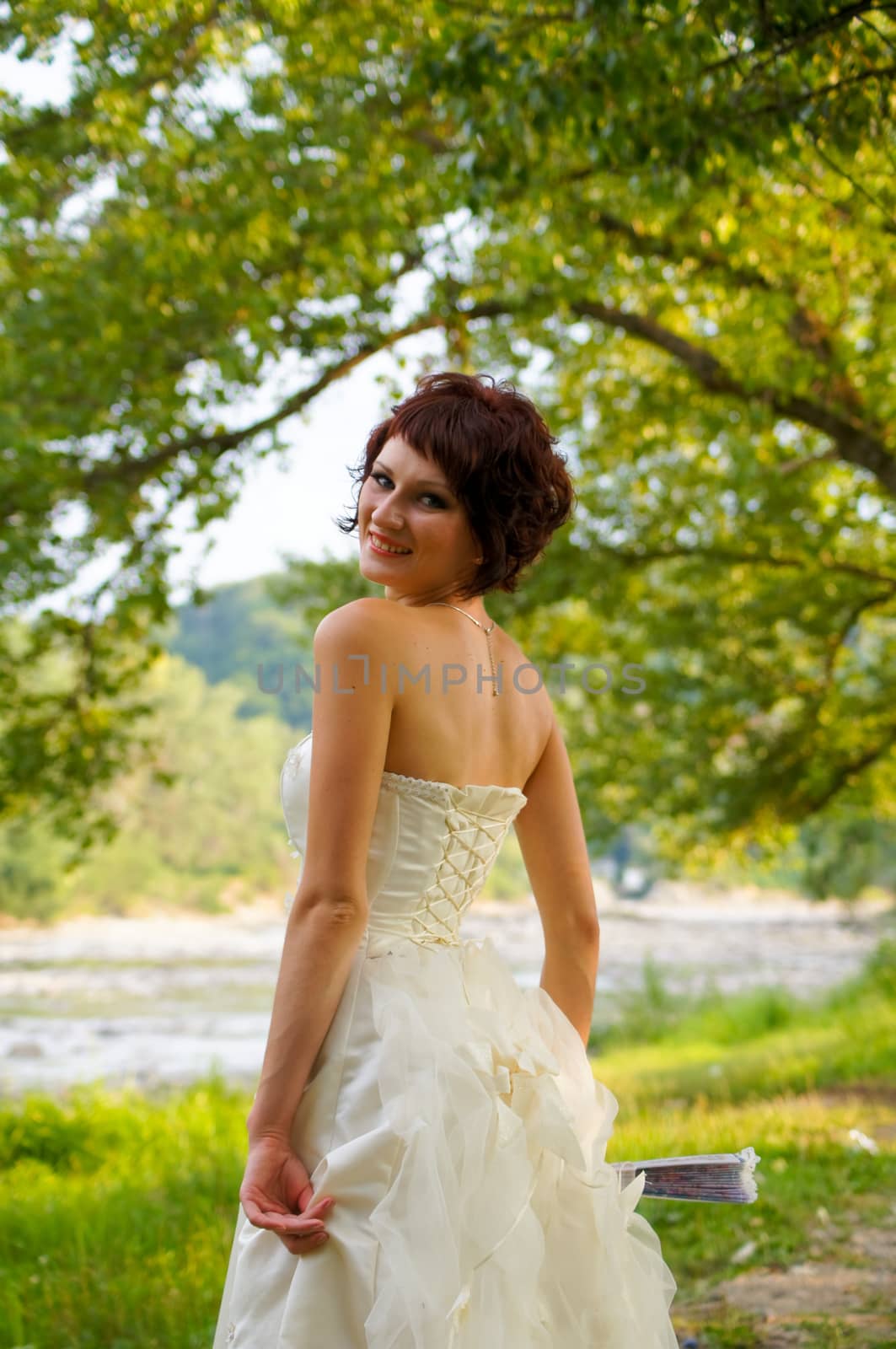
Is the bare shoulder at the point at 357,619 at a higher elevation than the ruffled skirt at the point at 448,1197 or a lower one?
higher

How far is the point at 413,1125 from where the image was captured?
5.80 feet

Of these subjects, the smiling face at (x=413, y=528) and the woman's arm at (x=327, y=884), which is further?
the smiling face at (x=413, y=528)

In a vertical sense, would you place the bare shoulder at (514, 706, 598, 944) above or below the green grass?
above

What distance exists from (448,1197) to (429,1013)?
0.89 ft

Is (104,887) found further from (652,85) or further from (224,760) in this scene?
(652,85)

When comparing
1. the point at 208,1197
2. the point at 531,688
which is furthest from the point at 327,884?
the point at 208,1197

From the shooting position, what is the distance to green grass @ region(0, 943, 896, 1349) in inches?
134

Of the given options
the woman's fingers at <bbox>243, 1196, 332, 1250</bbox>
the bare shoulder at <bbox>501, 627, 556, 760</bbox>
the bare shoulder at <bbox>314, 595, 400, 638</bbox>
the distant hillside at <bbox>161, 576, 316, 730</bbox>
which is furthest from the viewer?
the distant hillside at <bbox>161, 576, 316, 730</bbox>

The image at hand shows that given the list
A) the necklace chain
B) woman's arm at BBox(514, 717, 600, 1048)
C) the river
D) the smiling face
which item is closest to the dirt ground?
woman's arm at BBox(514, 717, 600, 1048)

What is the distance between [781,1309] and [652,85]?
11.4 ft

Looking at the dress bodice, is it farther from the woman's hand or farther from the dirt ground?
the dirt ground

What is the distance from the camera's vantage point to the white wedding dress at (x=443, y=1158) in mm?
1706

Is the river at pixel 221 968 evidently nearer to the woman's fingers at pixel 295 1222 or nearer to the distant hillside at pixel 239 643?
the woman's fingers at pixel 295 1222

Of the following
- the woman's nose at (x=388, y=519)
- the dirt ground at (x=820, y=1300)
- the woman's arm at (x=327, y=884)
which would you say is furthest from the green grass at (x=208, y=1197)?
the woman's nose at (x=388, y=519)
